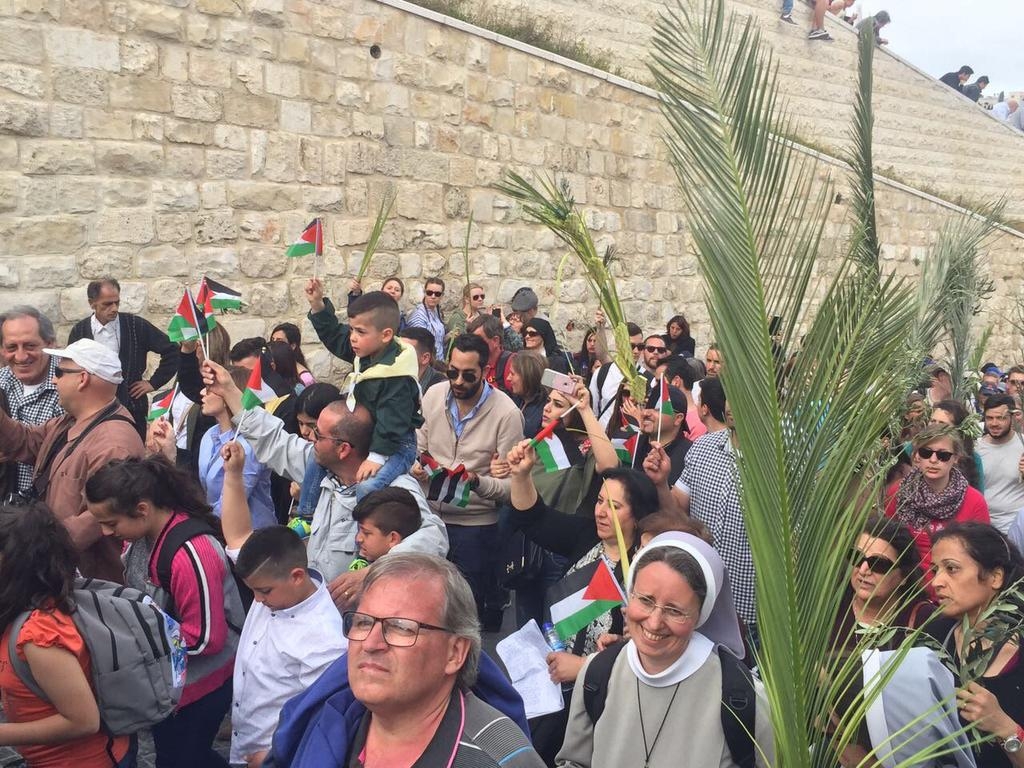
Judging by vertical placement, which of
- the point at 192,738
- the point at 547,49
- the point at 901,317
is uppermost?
the point at 547,49

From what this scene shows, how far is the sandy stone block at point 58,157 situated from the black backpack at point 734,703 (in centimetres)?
715

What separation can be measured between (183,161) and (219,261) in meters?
0.93

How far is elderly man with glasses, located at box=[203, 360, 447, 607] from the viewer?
4352mm

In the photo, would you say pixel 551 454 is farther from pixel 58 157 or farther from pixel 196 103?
pixel 196 103

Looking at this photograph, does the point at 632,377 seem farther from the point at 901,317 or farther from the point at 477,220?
the point at 477,220

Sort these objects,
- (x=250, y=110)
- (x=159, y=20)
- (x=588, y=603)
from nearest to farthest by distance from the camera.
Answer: (x=588, y=603)
(x=159, y=20)
(x=250, y=110)

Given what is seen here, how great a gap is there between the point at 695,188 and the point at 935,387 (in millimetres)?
7353

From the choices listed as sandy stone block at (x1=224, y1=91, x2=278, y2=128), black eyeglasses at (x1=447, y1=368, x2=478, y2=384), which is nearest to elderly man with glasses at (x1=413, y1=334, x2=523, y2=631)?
black eyeglasses at (x1=447, y1=368, x2=478, y2=384)

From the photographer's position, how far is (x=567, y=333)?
1353cm

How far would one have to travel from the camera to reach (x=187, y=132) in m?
9.49

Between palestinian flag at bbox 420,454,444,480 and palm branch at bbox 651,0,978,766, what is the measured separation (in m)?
2.93

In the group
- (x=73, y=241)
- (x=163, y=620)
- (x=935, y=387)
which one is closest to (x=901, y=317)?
(x=163, y=620)

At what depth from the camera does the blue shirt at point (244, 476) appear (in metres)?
5.34

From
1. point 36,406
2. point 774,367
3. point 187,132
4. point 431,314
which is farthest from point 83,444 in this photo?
point 431,314
